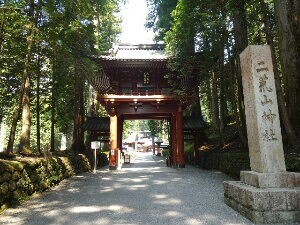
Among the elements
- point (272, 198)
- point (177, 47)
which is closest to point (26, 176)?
point (272, 198)

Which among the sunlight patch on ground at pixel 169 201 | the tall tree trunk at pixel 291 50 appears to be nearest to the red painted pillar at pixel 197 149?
the tall tree trunk at pixel 291 50

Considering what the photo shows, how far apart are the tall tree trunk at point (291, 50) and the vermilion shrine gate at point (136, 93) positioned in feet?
24.2

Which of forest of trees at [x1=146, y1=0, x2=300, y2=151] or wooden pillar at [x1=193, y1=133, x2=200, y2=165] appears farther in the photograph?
wooden pillar at [x1=193, y1=133, x2=200, y2=165]

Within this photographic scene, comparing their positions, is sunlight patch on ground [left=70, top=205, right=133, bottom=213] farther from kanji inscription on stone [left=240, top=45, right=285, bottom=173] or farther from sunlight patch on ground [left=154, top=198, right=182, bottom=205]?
kanji inscription on stone [left=240, top=45, right=285, bottom=173]

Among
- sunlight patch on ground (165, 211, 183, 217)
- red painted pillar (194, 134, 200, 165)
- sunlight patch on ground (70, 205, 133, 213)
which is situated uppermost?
red painted pillar (194, 134, 200, 165)

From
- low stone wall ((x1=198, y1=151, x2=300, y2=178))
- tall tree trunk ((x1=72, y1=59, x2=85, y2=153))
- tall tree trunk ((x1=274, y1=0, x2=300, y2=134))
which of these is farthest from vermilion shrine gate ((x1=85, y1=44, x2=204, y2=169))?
tall tree trunk ((x1=274, y1=0, x2=300, y2=134))

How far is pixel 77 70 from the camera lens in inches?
500

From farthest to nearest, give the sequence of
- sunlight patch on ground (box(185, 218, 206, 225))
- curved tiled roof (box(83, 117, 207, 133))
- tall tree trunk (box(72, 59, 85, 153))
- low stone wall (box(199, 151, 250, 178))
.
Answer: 1. curved tiled roof (box(83, 117, 207, 133))
2. tall tree trunk (box(72, 59, 85, 153))
3. low stone wall (box(199, 151, 250, 178))
4. sunlight patch on ground (box(185, 218, 206, 225))

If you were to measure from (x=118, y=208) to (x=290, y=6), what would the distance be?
346 inches

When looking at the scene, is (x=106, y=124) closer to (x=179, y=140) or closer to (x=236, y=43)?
(x=179, y=140)

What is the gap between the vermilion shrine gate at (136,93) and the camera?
17344 millimetres

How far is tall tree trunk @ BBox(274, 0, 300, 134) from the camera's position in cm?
990

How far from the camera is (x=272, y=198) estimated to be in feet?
16.8

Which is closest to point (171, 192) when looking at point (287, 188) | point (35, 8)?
point (287, 188)
